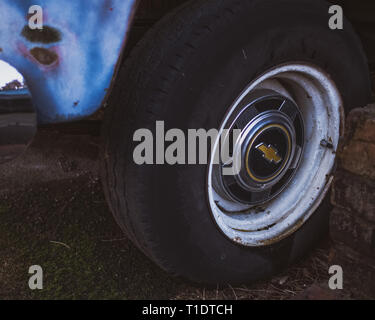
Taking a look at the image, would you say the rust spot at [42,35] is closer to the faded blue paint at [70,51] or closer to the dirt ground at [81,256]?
the faded blue paint at [70,51]

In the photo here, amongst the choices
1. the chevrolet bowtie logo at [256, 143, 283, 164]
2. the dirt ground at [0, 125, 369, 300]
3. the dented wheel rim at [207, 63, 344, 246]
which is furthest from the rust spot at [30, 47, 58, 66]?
the chevrolet bowtie logo at [256, 143, 283, 164]

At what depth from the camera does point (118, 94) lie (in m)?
1.41

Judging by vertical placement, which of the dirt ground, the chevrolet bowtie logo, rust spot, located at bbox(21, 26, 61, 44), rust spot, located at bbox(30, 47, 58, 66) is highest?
rust spot, located at bbox(21, 26, 61, 44)

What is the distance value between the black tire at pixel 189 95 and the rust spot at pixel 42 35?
29cm

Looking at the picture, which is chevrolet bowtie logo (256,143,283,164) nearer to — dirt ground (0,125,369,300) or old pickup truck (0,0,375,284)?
old pickup truck (0,0,375,284)

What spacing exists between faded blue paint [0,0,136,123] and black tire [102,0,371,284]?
0.48 feet

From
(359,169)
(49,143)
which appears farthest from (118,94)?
(49,143)

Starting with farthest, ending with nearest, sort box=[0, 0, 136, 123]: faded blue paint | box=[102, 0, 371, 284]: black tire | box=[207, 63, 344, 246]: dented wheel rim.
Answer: box=[207, 63, 344, 246]: dented wheel rim
box=[102, 0, 371, 284]: black tire
box=[0, 0, 136, 123]: faded blue paint

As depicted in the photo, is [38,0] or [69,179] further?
[69,179]

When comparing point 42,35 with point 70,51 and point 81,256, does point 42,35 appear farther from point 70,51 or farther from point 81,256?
point 81,256

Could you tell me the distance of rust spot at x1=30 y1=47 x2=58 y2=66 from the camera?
1.16 m

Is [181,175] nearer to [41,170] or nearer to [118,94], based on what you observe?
[118,94]

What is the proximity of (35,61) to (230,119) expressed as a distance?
0.69 meters

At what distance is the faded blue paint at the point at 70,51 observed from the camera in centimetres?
113
